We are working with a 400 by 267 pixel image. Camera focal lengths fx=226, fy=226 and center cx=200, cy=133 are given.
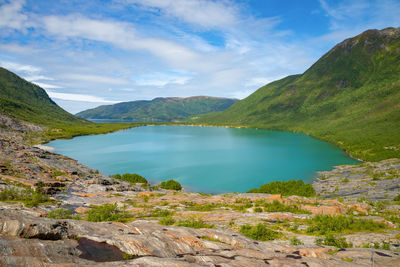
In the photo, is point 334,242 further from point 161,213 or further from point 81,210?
point 81,210

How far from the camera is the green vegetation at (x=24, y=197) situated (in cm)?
2764

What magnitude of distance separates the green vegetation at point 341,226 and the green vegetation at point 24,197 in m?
32.2

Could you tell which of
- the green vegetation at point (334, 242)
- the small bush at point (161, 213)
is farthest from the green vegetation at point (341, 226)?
the small bush at point (161, 213)

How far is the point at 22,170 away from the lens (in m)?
45.3

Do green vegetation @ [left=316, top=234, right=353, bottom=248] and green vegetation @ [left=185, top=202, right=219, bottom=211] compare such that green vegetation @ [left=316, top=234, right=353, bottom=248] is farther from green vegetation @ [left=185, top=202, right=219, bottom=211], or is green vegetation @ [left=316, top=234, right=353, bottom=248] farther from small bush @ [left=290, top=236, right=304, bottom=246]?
green vegetation @ [left=185, top=202, right=219, bottom=211]

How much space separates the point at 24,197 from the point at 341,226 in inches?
1525

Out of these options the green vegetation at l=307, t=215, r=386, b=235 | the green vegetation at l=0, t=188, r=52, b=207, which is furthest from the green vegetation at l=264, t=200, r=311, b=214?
the green vegetation at l=0, t=188, r=52, b=207

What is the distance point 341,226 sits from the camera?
24.1 meters

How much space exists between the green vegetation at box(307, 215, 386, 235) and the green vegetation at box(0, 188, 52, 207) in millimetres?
32212

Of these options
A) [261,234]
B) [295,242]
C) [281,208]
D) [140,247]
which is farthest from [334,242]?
[140,247]

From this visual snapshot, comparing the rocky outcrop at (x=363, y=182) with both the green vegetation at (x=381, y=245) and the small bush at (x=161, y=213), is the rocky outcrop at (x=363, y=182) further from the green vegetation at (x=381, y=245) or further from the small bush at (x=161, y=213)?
the small bush at (x=161, y=213)

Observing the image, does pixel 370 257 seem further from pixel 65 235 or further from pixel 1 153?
pixel 1 153

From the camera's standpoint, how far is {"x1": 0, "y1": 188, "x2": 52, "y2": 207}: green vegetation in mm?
27641

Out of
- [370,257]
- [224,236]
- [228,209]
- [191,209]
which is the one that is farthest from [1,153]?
[370,257]
